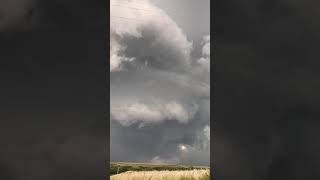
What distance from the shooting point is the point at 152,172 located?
Result: 2.38 meters

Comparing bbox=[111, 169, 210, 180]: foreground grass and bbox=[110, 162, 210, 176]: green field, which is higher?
bbox=[110, 162, 210, 176]: green field

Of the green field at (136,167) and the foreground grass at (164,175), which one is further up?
the green field at (136,167)

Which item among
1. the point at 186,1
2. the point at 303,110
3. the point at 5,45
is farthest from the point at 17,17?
the point at 303,110

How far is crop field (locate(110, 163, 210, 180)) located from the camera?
2.35 meters

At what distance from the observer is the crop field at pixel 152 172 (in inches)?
92.7

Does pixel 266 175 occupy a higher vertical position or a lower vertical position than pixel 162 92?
lower

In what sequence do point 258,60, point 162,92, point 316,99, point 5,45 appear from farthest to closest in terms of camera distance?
point 162,92 < point 258,60 < point 316,99 < point 5,45

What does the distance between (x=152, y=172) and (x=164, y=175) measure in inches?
3.1

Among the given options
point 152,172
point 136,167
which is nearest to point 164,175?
point 152,172

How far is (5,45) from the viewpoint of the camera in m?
1.86

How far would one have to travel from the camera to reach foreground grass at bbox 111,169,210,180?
2.35 meters

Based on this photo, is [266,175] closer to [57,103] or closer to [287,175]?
[287,175]

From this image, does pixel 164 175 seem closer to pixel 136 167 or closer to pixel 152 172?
pixel 152 172

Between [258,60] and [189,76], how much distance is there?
56 cm
